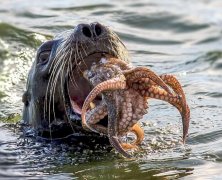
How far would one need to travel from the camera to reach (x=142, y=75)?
16.8ft

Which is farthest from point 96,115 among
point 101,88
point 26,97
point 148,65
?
point 148,65

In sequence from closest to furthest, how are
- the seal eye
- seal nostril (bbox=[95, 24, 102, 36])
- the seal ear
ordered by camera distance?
seal nostril (bbox=[95, 24, 102, 36]), the seal eye, the seal ear

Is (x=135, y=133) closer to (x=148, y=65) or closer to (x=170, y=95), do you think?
(x=170, y=95)

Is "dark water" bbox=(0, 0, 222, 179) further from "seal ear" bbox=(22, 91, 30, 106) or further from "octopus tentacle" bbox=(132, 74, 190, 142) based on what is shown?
"octopus tentacle" bbox=(132, 74, 190, 142)

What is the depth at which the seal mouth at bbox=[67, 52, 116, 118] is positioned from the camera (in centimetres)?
571

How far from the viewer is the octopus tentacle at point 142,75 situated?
5.02 m

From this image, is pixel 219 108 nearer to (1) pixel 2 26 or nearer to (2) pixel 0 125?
(2) pixel 0 125

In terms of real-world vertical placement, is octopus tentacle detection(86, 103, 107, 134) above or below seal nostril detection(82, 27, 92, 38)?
below

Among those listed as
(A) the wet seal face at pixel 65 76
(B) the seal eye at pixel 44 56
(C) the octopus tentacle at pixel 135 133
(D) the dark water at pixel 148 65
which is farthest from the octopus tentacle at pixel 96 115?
(B) the seal eye at pixel 44 56

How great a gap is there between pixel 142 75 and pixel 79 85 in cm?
90

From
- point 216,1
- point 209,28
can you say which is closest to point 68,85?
point 209,28

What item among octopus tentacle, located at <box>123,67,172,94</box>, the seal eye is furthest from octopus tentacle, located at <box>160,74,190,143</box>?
the seal eye

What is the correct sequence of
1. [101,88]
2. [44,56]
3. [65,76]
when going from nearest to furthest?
1. [101,88]
2. [65,76]
3. [44,56]

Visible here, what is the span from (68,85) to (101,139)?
498 mm
